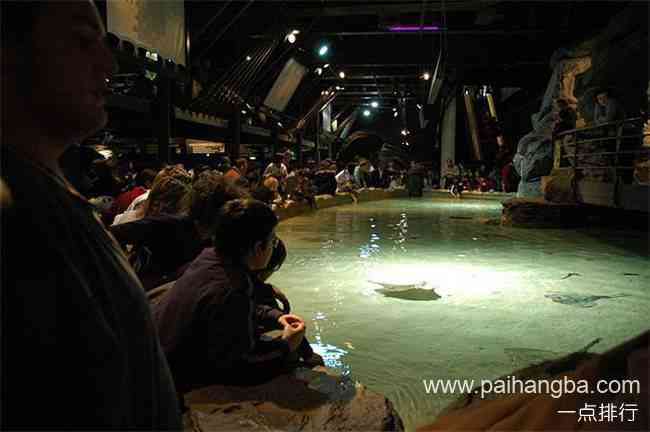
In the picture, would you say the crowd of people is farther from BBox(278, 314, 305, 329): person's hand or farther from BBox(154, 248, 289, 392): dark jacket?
BBox(154, 248, 289, 392): dark jacket

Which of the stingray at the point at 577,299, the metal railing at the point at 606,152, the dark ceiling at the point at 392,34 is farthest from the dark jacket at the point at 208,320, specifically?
the dark ceiling at the point at 392,34

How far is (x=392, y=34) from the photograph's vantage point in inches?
765

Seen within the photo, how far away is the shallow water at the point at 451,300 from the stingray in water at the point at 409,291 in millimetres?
12

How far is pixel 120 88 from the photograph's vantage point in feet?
34.0

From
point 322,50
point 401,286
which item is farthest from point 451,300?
point 322,50

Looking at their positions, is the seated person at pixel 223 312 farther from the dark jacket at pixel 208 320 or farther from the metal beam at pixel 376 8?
the metal beam at pixel 376 8

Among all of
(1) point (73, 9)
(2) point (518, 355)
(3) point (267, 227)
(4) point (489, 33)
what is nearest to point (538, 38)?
(4) point (489, 33)

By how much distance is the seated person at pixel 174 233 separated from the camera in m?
3.23

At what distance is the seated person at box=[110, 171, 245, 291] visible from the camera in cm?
323

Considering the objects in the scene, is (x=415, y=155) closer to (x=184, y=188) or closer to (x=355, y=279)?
(x=355, y=279)

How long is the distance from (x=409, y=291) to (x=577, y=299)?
1870mm

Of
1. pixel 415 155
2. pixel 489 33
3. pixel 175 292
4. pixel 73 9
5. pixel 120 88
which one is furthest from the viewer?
pixel 415 155

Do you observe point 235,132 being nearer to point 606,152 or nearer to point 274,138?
point 274,138

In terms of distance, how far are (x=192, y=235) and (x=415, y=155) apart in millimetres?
36880
